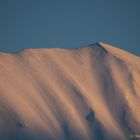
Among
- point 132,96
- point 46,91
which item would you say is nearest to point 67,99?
point 46,91

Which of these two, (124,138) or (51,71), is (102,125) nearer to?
(124,138)

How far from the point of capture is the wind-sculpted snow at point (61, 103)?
171 meters

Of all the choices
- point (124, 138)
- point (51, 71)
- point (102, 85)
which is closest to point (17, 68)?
point (51, 71)

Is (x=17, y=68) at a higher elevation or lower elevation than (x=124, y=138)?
higher

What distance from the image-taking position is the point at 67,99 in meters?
188

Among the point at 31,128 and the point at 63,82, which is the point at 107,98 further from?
the point at 31,128

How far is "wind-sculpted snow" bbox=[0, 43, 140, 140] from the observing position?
17125 cm

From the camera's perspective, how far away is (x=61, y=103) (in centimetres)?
18438

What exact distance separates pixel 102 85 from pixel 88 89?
5670mm

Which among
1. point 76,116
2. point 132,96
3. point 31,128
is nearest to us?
point 31,128

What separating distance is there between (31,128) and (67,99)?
21.2m

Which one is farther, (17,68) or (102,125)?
(17,68)

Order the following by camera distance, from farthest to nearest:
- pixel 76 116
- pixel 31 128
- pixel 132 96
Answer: pixel 132 96
pixel 76 116
pixel 31 128

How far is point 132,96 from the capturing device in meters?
194
